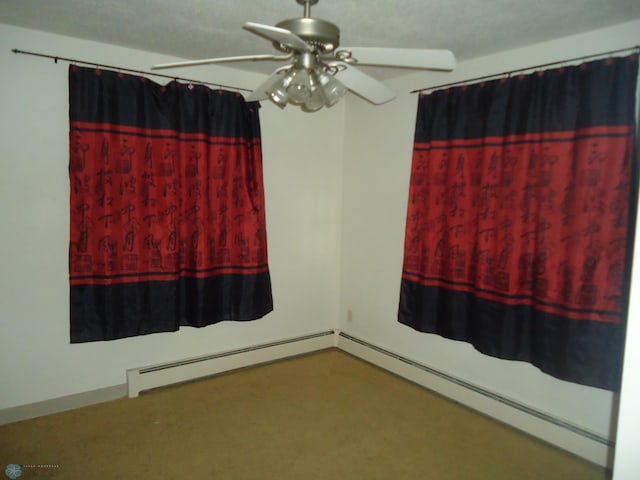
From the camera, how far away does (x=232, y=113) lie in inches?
120

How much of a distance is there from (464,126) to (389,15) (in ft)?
3.21

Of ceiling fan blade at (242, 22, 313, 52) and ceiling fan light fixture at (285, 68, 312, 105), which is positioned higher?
ceiling fan blade at (242, 22, 313, 52)

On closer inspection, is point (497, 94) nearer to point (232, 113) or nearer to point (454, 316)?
point (454, 316)

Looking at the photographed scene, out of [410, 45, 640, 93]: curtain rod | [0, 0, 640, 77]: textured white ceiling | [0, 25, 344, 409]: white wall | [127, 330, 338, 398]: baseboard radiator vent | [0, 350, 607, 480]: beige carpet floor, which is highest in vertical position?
[0, 0, 640, 77]: textured white ceiling

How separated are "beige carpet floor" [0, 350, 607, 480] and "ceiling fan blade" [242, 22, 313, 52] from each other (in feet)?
7.05

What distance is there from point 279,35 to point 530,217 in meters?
1.93

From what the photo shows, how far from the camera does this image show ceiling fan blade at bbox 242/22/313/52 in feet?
3.66

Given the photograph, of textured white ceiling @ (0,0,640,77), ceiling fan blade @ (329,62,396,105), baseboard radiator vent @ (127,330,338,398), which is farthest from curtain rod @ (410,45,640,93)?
baseboard radiator vent @ (127,330,338,398)

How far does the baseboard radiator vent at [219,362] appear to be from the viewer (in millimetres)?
2977

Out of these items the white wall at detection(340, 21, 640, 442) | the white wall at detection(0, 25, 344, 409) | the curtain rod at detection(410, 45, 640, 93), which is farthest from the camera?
the white wall at detection(0, 25, 344, 409)

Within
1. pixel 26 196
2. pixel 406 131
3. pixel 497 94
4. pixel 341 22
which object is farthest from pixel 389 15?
pixel 26 196

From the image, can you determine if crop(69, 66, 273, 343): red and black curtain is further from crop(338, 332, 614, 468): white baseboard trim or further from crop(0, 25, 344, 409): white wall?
crop(338, 332, 614, 468): white baseboard trim

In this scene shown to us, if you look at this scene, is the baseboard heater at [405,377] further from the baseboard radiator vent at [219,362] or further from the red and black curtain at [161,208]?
the red and black curtain at [161,208]

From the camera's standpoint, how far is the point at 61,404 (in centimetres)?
273
